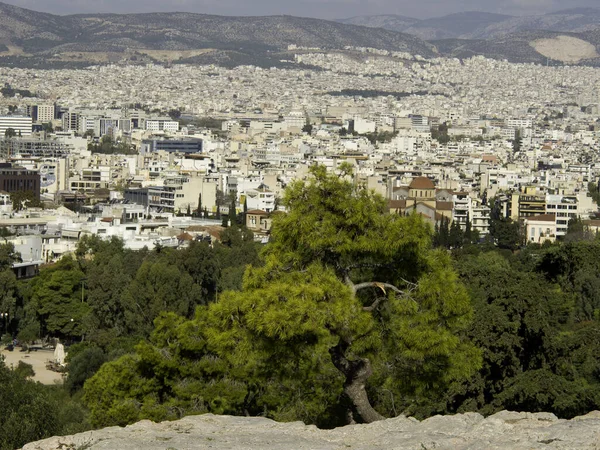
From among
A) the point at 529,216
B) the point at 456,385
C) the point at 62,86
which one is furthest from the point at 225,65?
the point at 456,385

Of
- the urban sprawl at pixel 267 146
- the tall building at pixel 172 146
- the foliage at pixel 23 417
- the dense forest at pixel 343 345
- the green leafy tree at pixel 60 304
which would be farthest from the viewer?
the tall building at pixel 172 146

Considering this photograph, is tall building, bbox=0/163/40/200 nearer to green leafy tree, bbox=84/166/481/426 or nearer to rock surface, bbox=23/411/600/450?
green leafy tree, bbox=84/166/481/426

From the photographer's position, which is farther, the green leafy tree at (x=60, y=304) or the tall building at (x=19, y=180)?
the tall building at (x=19, y=180)

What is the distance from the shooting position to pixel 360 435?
802 centimetres

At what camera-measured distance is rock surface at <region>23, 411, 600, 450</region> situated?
7.38 metres

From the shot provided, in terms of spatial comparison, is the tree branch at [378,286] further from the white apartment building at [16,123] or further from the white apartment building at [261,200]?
the white apartment building at [16,123]

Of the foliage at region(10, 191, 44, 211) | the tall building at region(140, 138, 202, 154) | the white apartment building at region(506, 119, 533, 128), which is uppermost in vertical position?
the white apartment building at region(506, 119, 533, 128)

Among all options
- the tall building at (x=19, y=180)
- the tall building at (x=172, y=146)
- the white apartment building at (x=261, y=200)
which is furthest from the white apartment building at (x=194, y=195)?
the tall building at (x=172, y=146)

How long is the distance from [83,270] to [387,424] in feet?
70.7

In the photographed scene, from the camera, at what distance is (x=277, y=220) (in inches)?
396

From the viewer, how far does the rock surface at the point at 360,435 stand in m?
7.38

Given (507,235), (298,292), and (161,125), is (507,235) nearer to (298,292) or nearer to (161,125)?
(298,292)

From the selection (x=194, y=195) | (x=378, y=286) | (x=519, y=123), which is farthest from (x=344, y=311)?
(x=519, y=123)

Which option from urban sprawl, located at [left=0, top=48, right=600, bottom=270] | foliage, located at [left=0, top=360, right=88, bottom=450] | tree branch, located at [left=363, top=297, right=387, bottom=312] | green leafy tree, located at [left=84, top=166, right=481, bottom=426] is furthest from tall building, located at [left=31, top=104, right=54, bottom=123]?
tree branch, located at [left=363, top=297, right=387, bottom=312]
